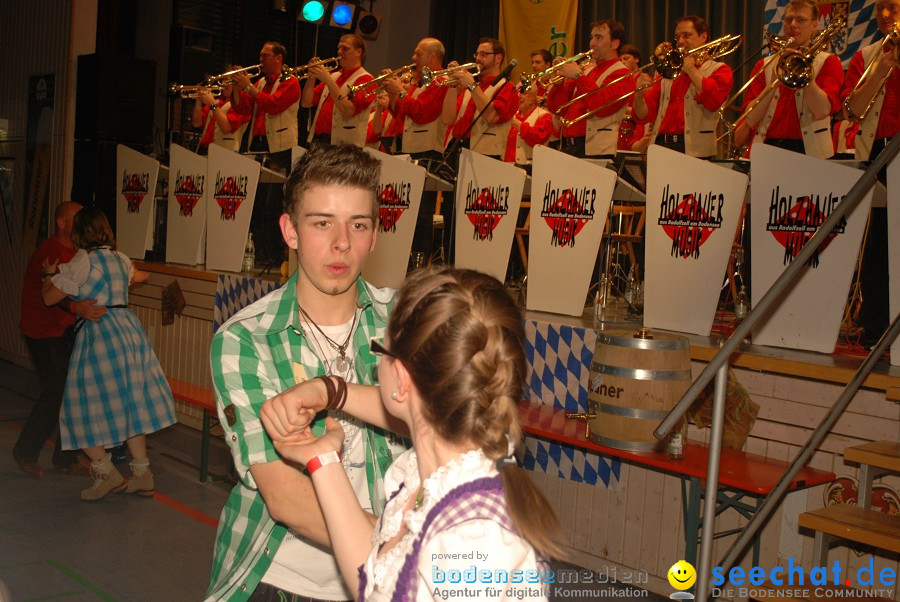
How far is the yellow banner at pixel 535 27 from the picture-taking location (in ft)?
31.1

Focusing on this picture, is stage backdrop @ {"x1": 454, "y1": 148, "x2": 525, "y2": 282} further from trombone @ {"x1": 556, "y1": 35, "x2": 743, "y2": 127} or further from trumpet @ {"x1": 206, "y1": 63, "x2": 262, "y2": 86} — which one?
trumpet @ {"x1": 206, "y1": 63, "x2": 262, "y2": 86}

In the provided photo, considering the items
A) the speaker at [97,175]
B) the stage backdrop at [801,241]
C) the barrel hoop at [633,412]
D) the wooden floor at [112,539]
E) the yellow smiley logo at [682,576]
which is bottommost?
the wooden floor at [112,539]

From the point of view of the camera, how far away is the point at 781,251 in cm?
400

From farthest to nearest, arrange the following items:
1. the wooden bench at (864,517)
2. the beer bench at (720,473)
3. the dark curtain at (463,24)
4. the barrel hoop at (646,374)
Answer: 1. the dark curtain at (463,24)
2. the barrel hoop at (646,374)
3. the beer bench at (720,473)
4. the wooden bench at (864,517)

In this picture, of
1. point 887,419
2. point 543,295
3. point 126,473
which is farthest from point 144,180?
point 887,419

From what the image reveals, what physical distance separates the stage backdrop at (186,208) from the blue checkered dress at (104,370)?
2.41 metres

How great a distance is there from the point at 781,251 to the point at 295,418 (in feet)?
10.7

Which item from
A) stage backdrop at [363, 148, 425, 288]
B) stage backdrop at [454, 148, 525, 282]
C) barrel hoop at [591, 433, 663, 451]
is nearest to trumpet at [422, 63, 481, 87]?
stage backdrop at [363, 148, 425, 288]

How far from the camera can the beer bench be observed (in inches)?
127

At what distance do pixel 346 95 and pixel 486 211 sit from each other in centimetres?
347

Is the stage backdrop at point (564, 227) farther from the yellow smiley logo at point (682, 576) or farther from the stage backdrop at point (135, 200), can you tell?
the stage backdrop at point (135, 200)

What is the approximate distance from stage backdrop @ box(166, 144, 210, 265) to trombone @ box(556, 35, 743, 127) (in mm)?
3329

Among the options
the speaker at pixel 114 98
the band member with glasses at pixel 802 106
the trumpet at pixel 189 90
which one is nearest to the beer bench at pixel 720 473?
the band member with glasses at pixel 802 106

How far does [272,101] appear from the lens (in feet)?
29.3
